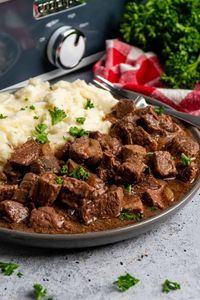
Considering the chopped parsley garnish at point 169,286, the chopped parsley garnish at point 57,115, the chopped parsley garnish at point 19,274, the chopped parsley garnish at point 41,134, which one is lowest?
the chopped parsley garnish at point 169,286

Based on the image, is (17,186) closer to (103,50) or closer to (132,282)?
(132,282)

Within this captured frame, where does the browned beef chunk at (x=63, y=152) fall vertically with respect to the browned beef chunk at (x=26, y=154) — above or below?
below

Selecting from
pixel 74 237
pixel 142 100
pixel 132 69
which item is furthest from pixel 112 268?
pixel 132 69

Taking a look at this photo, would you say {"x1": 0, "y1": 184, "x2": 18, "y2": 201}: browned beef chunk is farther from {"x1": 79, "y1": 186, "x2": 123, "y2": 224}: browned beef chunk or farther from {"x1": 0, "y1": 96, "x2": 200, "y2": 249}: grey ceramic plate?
{"x1": 79, "y1": 186, "x2": 123, "y2": 224}: browned beef chunk

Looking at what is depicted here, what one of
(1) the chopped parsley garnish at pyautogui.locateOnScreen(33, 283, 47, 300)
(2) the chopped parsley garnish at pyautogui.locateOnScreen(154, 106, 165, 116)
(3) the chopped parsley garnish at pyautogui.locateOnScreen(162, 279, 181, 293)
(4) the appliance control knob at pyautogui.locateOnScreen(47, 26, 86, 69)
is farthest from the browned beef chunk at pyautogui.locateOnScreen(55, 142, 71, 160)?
(4) the appliance control knob at pyautogui.locateOnScreen(47, 26, 86, 69)

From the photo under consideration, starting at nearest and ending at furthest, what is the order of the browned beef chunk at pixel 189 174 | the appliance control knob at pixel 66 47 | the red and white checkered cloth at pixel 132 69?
the browned beef chunk at pixel 189 174, the appliance control knob at pixel 66 47, the red and white checkered cloth at pixel 132 69

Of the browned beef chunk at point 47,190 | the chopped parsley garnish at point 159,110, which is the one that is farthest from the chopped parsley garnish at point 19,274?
the chopped parsley garnish at point 159,110

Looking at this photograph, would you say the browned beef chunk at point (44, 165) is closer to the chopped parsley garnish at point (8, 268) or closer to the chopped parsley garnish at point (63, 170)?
the chopped parsley garnish at point (63, 170)
